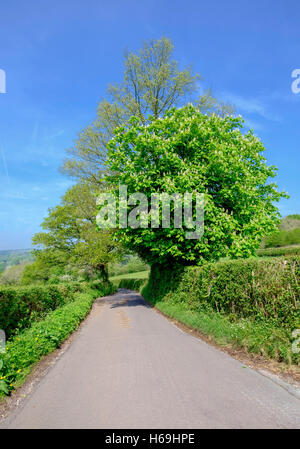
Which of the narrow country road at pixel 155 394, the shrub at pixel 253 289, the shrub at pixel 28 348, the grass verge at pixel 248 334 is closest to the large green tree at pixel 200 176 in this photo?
the shrub at pixel 253 289

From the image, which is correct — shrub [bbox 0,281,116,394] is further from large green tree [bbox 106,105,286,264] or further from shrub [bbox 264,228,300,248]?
shrub [bbox 264,228,300,248]

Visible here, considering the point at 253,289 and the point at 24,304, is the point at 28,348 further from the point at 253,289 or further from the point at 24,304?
the point at 253,289

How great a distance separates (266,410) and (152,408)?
1735mm

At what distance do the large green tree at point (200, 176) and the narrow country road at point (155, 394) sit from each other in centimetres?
718

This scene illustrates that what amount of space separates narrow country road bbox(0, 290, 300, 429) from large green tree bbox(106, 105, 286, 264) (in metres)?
7.18

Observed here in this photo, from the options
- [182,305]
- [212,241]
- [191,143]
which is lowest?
[182,305]

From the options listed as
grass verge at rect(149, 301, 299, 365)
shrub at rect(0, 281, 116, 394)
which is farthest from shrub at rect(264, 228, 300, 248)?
shrub at rect(0, 281, 116, 394)

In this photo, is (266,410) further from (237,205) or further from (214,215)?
(237,205)

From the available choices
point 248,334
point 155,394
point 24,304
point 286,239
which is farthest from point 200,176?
point 286,239

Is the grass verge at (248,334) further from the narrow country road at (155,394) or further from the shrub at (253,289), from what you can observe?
the narrow country road at (155,394)

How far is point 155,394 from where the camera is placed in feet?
15.6

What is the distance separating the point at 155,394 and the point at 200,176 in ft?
34.0

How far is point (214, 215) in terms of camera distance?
14.2 meters
